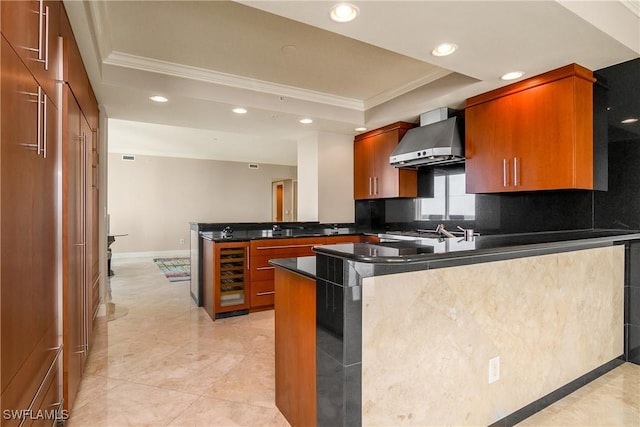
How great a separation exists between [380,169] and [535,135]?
2.04 meters

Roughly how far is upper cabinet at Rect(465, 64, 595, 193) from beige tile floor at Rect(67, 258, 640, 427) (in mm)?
1456

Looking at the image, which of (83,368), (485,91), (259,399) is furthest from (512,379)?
(83,368)

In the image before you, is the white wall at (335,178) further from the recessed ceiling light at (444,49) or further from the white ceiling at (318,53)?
the recessed ceiling light at (444,49)

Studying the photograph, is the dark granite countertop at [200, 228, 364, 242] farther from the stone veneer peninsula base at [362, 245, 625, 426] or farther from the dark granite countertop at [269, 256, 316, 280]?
the stone veneer peninsula base at [362, 245, 625, 426]

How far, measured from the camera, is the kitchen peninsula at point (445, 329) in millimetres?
1329

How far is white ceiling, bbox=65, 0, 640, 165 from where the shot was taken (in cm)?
187

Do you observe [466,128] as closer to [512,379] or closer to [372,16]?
[372,16]

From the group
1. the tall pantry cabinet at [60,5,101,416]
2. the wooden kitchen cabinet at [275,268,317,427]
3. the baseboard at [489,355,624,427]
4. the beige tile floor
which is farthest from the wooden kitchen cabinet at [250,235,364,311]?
the baseboard at [489,355,624,427]

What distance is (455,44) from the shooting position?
214 centimetres

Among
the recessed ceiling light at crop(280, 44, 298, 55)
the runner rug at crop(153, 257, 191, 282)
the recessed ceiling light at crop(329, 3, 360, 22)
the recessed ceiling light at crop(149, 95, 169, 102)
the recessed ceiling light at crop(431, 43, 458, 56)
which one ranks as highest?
the recessed ceiling light at crop(280, 44, 298, 55)

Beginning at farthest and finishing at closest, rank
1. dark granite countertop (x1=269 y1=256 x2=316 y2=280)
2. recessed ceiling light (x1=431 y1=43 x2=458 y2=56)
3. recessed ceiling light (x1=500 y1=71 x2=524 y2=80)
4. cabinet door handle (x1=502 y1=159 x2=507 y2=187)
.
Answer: cabinet door handle (x1=502 y1=159 x2=507 y2=187)
recessed ceiling light (x1=500 y1=71 x2=524 y2=80)
recessed ceiling light (x1=431 y1=43 x2=458 y2=56)
dark granite countertop (x1=269 y1=256 x2=316 y2=280)

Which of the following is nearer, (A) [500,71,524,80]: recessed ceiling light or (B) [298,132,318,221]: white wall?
(A) [500,71,524,80]: recessed ceiling light

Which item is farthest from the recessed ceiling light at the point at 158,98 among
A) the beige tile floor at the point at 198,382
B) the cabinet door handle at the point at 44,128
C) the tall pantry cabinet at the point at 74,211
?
the beige tile floor at the point at 198,382

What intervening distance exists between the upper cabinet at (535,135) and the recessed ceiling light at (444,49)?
93 centimetres
